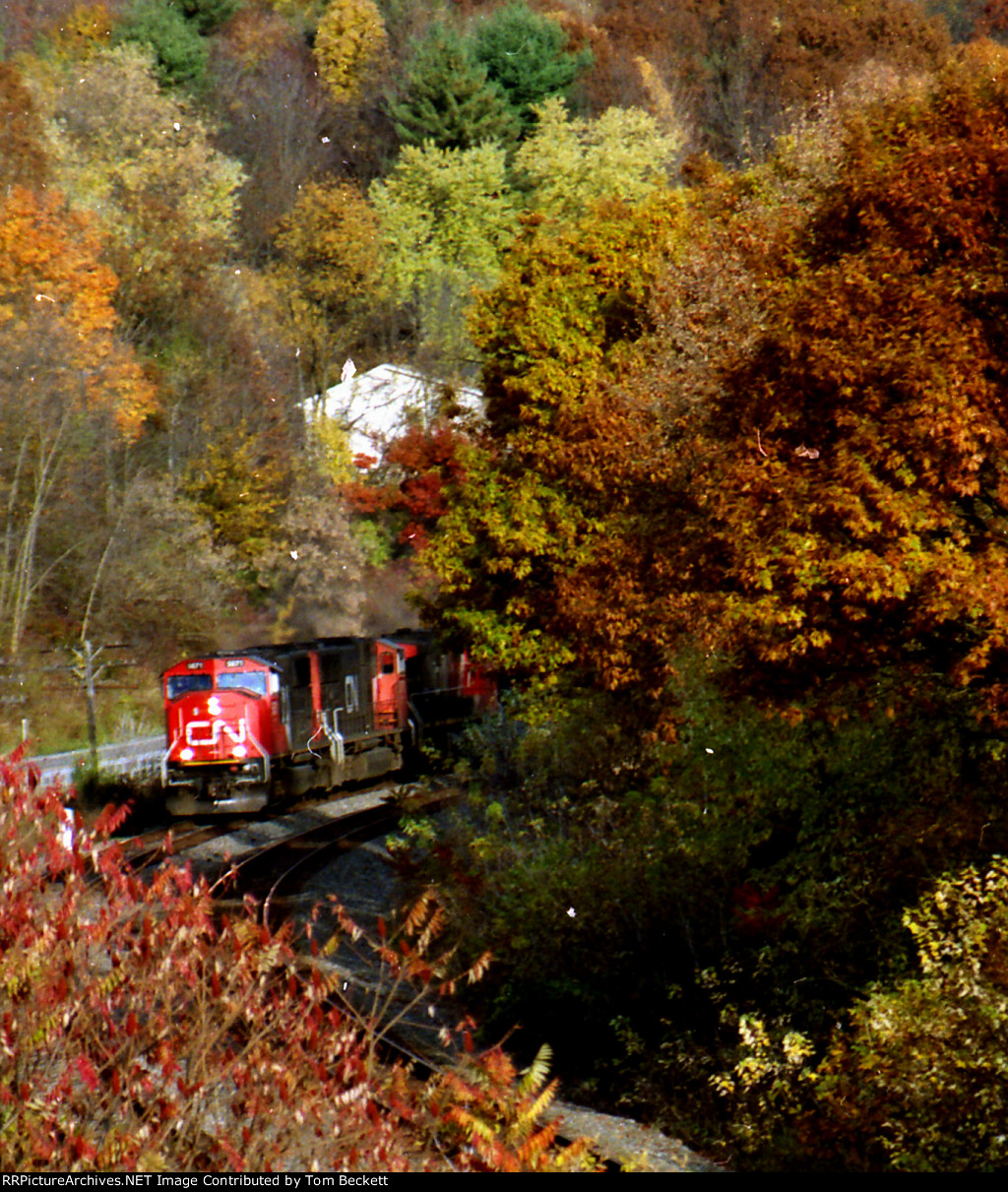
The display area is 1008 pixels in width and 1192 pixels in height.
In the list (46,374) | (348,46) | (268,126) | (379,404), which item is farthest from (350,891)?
(348,46)

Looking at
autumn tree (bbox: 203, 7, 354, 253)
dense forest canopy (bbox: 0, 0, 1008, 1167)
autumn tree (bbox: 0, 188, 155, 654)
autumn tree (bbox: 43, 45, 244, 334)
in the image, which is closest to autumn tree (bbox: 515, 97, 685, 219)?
dense forest canopy (bbox: 0, 0, 1008, 1167)

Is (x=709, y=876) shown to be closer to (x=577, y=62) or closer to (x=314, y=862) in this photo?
(x=314, y=862)


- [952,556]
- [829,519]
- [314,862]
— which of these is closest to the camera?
[952,556]

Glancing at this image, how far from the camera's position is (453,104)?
71.4m

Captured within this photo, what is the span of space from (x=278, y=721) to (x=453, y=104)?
5317cm

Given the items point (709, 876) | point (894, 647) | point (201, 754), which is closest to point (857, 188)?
point (894, 647)

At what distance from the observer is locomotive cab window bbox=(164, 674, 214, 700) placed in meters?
24.9

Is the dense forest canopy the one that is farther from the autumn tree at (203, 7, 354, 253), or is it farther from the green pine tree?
the green pine tree

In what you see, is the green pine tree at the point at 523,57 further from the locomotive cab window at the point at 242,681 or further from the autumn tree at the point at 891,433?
Result: the autumn tree at the point at 891,433

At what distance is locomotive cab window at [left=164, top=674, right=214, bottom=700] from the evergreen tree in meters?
51.8

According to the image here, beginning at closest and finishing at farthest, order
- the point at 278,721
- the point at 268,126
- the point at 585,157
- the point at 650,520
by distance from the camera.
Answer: the point at 650,520
the point at 278,721
the point at 585,157
the point at 268,126

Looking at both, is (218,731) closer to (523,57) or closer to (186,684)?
(186,684)

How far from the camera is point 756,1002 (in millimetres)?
13680

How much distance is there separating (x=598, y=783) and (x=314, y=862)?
4.91 m
